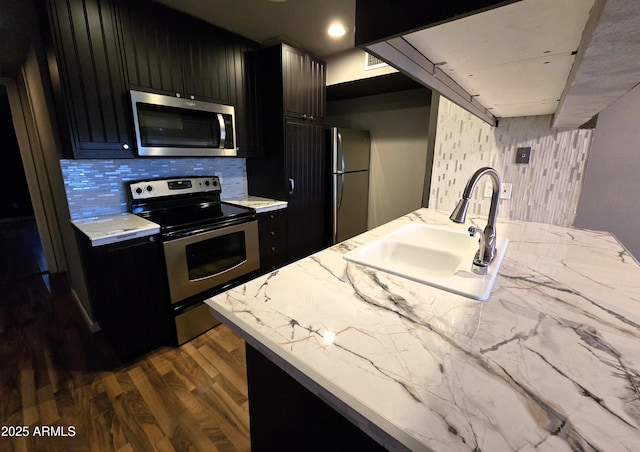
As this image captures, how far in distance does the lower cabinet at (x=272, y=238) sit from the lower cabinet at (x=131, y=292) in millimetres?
820

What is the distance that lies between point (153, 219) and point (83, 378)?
1018 mm

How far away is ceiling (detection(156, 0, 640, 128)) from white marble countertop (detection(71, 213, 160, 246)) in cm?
165

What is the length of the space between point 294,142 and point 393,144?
1.43 metres

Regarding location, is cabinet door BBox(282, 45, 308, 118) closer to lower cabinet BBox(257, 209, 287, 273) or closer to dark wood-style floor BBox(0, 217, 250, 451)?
lower cabinet BBox(257, 209, 287, 273)

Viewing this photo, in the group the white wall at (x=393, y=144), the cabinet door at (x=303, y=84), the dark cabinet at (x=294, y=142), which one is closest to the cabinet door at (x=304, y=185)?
the dark cabinet at (x=294, y=142)

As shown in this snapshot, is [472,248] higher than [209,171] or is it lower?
lower

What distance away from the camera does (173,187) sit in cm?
218

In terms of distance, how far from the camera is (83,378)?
1.62 m

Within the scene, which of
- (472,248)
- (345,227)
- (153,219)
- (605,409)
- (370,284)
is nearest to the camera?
(605,409)

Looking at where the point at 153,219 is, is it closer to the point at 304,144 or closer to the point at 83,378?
the point at 83,378

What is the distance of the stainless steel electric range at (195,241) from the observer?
1.79 meters

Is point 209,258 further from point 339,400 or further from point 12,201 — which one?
point 12,201

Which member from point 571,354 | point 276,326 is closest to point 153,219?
point 276,326

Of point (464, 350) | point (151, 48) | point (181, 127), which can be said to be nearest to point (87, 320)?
point (181, 127)
